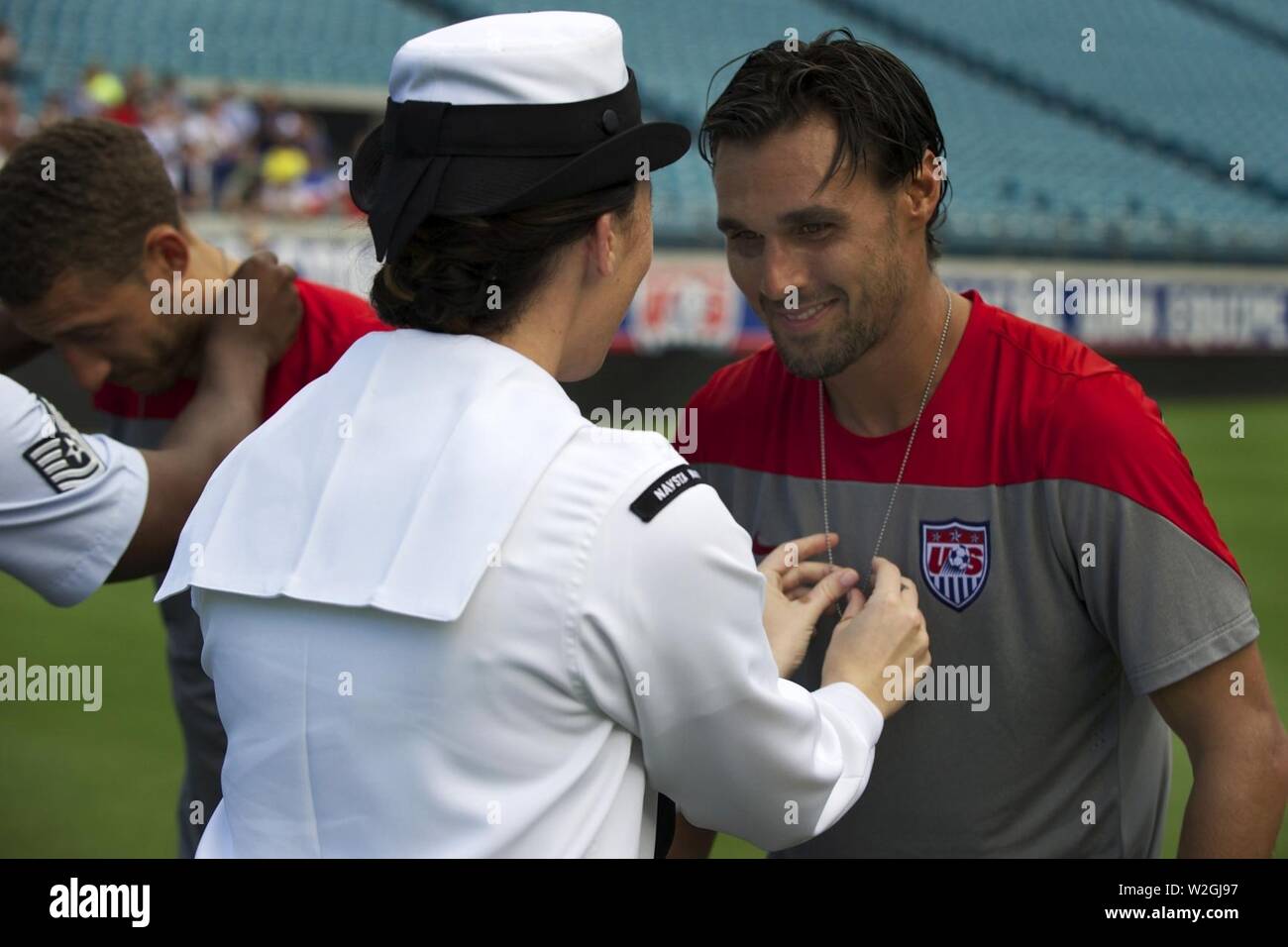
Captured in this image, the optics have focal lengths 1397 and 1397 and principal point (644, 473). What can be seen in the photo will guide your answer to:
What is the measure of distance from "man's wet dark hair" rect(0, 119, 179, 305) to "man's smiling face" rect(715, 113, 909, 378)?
3.74 ft

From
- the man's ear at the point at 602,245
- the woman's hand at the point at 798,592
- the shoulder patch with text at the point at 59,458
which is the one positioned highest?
the man's ear at the point at 602,245

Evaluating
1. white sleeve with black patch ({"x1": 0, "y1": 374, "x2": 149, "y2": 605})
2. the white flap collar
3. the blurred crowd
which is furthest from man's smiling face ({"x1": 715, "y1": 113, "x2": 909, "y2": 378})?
the blurred crowd

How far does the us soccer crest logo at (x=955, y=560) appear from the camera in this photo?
2094mm

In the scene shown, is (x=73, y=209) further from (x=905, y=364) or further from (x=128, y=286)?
(x=905, y=364)

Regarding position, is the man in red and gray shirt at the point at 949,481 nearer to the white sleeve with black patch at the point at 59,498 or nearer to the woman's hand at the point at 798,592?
the woman's hand at the point at 798,592

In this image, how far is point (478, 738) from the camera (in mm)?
1396

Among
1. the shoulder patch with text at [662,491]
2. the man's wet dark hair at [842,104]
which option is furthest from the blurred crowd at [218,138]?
the shoulder patch with text at [662,491]

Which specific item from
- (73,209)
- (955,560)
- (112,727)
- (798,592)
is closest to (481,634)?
(798,592)

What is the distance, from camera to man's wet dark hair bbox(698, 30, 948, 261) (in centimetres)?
212

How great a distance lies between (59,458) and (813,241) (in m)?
1.25

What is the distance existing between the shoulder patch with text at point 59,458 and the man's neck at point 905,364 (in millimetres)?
1219

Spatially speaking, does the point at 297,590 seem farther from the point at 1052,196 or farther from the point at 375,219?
the point at 1052,196

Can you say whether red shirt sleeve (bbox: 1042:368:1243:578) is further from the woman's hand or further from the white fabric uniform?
the white fabric uniform
